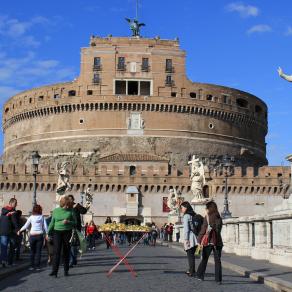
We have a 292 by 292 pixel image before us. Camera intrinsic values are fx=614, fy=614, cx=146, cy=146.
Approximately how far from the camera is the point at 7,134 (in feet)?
229

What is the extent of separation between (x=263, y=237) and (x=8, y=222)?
4.94m

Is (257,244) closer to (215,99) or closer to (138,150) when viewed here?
(138,150)

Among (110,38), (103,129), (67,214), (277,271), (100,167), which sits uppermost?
(110,38)

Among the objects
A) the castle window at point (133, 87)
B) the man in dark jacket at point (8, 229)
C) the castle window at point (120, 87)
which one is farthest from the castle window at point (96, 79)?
the man in dark jacket at point (8, 229)

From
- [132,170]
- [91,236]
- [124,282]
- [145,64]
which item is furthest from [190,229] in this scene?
[145,64]

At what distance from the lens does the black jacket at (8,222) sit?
11.4 metres

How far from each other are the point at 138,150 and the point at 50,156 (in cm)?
932

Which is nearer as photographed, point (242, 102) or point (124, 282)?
point (124, 282)

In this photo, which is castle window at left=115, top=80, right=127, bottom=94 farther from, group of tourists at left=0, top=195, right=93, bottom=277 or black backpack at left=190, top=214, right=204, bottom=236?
black backpack at left=190, top=214, right=204, bottom=236

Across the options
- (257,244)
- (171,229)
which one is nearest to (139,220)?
(171,229)

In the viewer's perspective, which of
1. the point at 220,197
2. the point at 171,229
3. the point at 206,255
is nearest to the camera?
the point at 206,255

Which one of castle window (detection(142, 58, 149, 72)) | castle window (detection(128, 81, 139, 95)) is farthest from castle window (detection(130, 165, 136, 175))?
castle window (detection(142, 58, 149, 72))

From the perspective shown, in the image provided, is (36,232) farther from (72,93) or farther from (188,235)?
(72,93)

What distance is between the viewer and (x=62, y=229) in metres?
8.99
